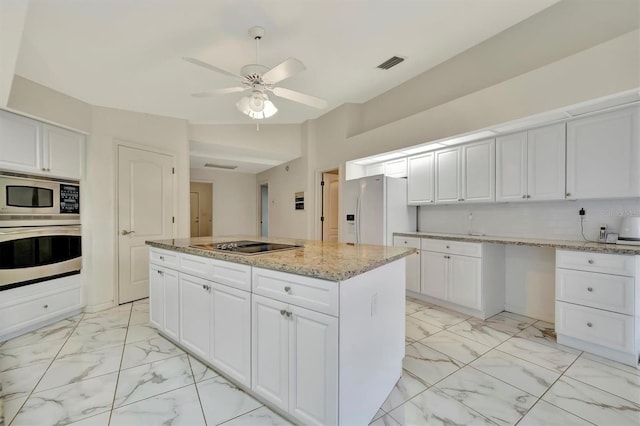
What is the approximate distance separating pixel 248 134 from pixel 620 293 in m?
4.82

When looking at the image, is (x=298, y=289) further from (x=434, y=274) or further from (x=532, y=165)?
(x=532, y=165)

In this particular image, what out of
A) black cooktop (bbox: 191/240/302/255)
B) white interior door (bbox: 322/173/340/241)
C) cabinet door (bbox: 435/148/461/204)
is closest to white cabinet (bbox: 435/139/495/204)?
cabinet door (bbox: 435/148/461/204)

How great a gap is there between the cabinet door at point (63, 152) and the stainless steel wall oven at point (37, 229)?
4.7 inches

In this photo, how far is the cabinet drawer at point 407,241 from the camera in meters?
3.68

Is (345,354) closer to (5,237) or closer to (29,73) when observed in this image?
(5,237)

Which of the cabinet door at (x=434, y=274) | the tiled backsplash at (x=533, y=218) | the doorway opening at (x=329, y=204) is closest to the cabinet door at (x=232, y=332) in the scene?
the cabinet door at (x=434, y=274)

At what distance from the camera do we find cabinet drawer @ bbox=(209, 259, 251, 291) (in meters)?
1.74

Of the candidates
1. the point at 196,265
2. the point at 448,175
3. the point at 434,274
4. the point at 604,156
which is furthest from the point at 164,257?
the point at 604,156

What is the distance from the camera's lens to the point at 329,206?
5.35 metres

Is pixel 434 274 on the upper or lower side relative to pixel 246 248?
lower

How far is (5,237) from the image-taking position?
260cm

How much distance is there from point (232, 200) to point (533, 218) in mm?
6042

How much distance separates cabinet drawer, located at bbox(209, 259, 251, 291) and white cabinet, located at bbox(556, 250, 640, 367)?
8.54 ft

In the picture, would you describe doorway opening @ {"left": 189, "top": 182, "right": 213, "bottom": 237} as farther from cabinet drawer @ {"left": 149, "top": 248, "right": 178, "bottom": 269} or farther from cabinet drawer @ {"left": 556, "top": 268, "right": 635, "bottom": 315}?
cabinet drawer @ {"left": 556, "top": 268, "right": 635, "bottom": 315}
